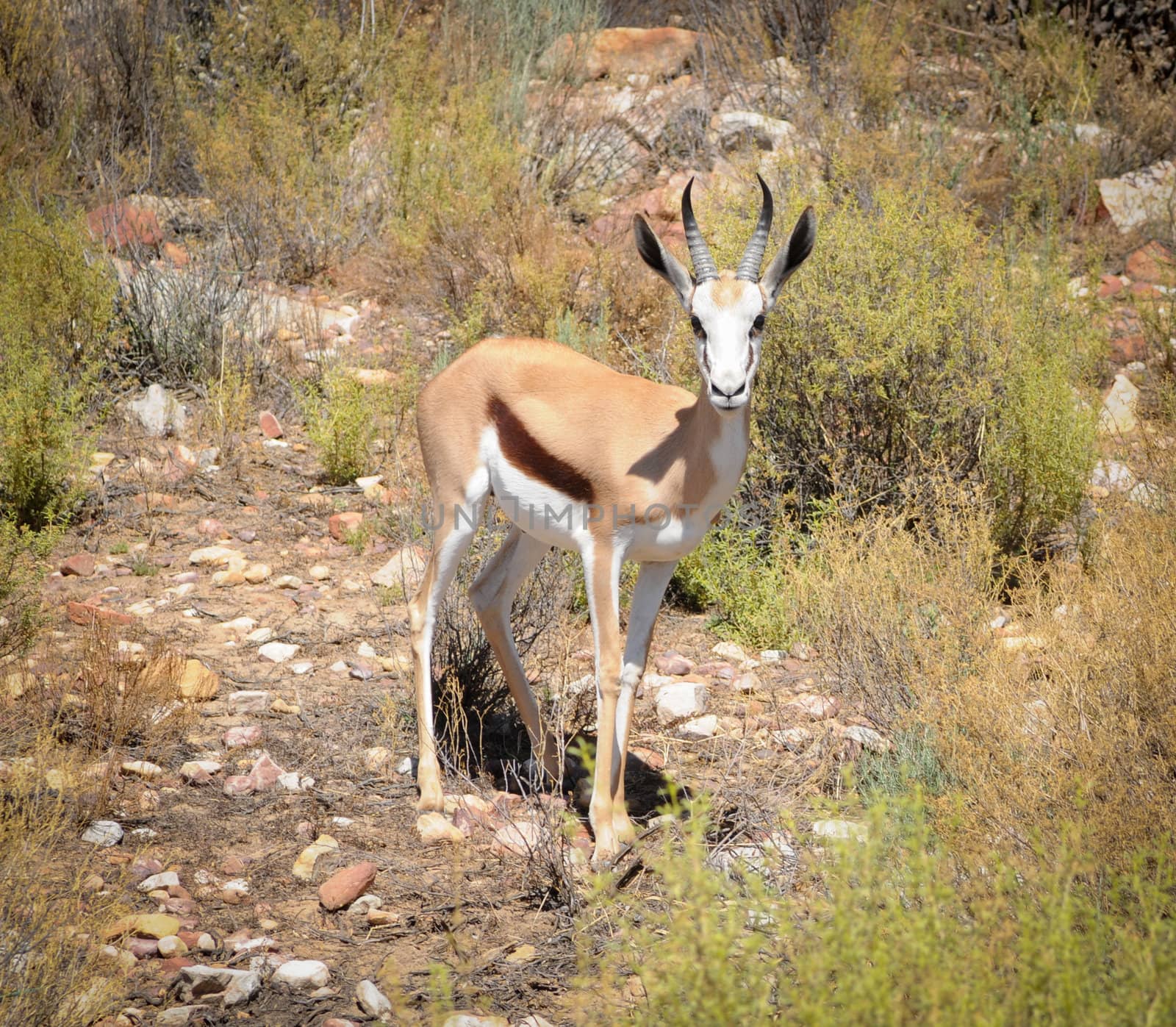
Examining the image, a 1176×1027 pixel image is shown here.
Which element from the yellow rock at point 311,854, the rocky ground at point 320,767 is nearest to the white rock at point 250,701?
the rocky ground at point 320,767

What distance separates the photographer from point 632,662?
14.1 feet

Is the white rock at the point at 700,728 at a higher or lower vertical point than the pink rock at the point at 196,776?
lower

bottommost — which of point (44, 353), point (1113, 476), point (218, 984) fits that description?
point (218, 984)

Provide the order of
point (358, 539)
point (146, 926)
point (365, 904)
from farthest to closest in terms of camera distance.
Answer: point (358, 539), point (365, 904), point (146, 926)

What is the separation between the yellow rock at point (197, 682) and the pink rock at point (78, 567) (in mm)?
1599

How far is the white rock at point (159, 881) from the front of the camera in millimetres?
3744

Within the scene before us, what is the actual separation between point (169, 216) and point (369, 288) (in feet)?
6.67

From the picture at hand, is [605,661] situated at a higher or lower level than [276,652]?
higher

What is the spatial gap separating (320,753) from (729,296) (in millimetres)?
2529

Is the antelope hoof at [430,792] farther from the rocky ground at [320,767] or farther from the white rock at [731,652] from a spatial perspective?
the white rock at [731,652]

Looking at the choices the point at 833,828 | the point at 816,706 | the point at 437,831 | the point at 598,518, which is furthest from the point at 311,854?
the point at 816,706

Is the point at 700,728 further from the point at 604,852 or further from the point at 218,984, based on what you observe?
the point at 218,984

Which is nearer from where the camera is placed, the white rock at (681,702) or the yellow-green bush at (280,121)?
the white rock at (681,702)

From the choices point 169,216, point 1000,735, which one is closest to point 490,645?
point 1000,735
